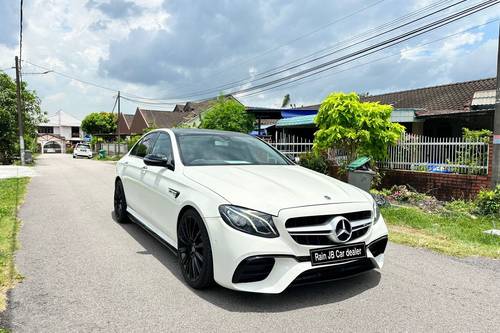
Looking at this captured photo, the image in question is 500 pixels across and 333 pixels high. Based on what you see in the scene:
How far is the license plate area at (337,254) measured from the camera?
3.43m

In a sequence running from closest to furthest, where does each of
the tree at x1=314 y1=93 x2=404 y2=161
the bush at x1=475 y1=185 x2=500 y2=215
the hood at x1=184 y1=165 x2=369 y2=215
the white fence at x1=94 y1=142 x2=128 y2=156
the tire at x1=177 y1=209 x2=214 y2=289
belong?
the hood at x1=184 y1=165 x2=369 y2=215, the tire at x1=177 y1=209 x2=214 y2=289, the bush at x1=475 y1=185 x2=500 y2=215, the tree at x1=314 y1=93 x2=404 y2=161, the white fence at x1=94 y1=142 x2=128 y2=156

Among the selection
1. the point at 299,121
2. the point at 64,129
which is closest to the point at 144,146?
the point at 299,121

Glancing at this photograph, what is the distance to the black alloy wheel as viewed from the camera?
6.57m

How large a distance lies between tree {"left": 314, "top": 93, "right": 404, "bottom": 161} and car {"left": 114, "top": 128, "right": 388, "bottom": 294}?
5.81m

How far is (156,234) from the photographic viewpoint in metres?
4.94

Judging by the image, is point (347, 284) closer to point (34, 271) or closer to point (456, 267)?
point (456, 267)

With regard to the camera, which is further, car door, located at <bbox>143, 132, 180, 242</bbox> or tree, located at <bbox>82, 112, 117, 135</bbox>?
tree, located at <bbox>82, 112, 117, 135</bbox>

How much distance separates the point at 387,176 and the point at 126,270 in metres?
8.60

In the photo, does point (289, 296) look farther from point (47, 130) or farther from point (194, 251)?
point (47, 130)

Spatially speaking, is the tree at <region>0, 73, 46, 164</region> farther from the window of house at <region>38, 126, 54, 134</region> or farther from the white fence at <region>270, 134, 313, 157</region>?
the window of house at <region>38, 126, 54, 134</region>

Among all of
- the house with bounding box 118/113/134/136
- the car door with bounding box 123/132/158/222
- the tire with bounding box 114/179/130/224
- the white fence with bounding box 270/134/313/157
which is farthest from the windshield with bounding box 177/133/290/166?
the house with bounding box 118/113/134/136

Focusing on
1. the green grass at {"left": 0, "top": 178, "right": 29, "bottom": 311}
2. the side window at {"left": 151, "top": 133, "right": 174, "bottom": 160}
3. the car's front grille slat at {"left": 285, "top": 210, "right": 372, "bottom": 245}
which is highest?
the side window at {"left": 151, "top": 133, "right": 174, "bottom": 160}

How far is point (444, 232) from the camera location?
6.70 m

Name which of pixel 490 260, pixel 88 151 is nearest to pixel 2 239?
pixel 490 260
